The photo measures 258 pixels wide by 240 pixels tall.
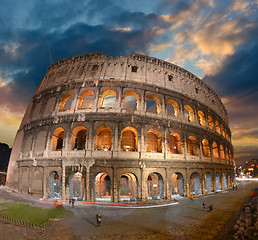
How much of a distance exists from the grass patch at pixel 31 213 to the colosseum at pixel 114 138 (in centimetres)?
368

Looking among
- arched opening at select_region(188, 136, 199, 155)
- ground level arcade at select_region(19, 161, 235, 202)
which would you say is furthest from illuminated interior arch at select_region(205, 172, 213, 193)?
arched opening at select_region(188, 136, 199, 155)

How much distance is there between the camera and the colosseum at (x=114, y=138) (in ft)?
53.1

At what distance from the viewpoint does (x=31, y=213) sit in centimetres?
1155

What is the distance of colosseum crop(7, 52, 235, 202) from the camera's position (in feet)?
53.1

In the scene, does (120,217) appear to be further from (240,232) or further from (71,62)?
(71,62)

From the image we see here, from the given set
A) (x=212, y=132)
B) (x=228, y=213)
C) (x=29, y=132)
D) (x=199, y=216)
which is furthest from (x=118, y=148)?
(x=212, y=132)

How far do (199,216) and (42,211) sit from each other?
38.0 ft

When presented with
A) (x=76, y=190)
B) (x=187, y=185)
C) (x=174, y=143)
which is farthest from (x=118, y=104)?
(x=187, y=185)

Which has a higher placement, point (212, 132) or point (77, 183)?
point (212, 132)

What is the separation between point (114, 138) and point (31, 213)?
8927 millimetres

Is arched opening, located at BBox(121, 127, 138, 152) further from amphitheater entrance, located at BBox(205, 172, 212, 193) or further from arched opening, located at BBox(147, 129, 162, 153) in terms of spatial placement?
amphitheater entrance, located at BBox(205, 172, 212, 193)

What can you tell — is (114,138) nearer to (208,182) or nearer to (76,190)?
(76,190)

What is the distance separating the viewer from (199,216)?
11.3 meters

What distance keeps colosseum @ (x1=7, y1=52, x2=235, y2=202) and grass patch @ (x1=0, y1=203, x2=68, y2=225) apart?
12.1ft
